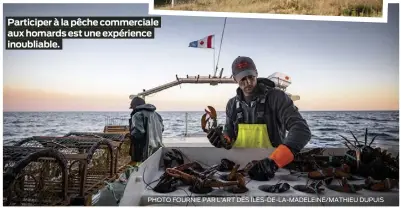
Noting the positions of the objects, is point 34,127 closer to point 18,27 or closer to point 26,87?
point 26,87

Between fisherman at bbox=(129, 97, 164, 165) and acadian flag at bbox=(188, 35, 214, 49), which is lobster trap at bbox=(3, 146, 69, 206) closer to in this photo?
fisherman at bbox=(129, 97, 164, 165)

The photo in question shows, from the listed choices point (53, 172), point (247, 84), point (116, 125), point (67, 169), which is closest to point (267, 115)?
point (247, 84)

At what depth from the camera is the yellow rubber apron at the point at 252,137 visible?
6.63 ft

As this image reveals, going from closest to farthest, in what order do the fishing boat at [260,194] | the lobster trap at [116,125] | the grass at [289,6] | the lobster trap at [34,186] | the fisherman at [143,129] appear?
the fishing boat at [260,194] → the lobster trap at [34,186] → the grass at [289,6] → the fisherman at [143,129] → the lobster trap at [116,125]

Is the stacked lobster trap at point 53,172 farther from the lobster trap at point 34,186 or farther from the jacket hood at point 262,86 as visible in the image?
the jacket hood at point 262,86

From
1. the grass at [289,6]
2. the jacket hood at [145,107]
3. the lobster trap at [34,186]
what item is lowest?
the lobster trap at [34,186]

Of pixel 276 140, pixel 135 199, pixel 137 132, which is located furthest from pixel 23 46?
pixel 276 140

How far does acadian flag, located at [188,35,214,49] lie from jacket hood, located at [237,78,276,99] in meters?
0.28

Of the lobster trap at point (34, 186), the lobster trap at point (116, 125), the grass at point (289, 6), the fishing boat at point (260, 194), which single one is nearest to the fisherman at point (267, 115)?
the fishing boat at point (260, 194)

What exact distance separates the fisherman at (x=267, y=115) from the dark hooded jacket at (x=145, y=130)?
34 centimetres

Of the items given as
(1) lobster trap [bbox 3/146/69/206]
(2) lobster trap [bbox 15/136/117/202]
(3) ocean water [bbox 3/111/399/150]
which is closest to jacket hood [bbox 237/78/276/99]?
(3) ocean water [bbox 3/111/399/150]

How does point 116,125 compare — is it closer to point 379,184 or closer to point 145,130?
point 145,130

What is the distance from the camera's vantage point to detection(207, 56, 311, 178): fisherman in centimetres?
198

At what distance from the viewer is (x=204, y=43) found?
2.04m
